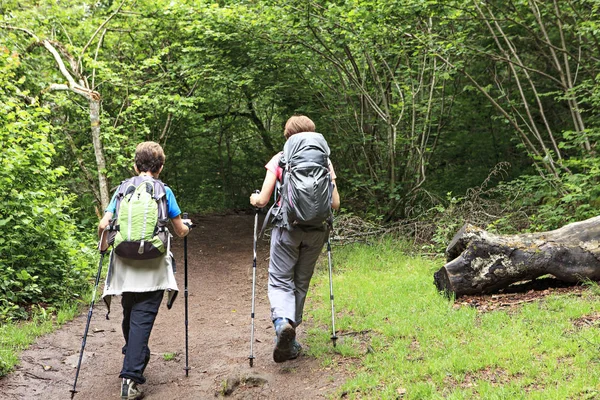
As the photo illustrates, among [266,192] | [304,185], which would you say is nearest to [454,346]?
[304,185]

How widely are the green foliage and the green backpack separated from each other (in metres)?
2.60

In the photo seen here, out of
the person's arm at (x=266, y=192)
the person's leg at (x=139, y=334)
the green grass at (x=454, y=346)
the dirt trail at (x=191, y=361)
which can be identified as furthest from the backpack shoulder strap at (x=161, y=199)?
the green grass at (x=454, y=346)

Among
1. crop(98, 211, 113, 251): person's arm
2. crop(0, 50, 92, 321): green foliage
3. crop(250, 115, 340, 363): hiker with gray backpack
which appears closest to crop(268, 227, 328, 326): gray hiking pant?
crop(250, 115, 340, 363): hiker with gray backpack

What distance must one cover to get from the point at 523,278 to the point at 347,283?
245 cm

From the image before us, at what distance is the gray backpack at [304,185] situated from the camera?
4.55 meters

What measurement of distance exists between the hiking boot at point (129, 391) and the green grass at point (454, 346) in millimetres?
1604

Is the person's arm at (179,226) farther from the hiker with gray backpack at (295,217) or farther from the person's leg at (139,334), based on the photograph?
the hiker with gray backpack at (295,217)

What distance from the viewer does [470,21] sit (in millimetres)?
9953

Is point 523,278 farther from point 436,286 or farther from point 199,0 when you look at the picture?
point 199,0

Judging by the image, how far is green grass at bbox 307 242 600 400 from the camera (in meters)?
3.78

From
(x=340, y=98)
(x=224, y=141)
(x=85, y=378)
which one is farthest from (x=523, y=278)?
(x=224, y=141)

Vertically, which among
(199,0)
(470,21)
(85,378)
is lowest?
(85,378)

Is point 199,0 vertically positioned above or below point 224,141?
above

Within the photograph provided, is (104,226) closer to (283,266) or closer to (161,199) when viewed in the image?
(161,199)
